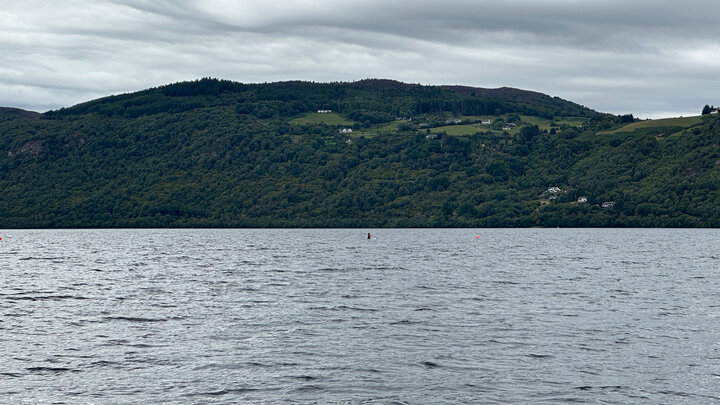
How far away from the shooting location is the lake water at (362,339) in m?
30.5

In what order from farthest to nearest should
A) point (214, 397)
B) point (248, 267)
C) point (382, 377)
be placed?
point (248, 267) < point (382, 377) < point (214, 397)

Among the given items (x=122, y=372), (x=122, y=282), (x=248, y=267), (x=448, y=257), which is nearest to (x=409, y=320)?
(x=122, y=372)

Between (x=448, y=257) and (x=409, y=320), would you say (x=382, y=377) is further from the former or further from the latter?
(x=448, y=257)

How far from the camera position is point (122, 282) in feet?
256

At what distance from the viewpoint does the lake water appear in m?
30.5

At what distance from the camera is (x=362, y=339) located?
4184cm

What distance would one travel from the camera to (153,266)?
10256 centimetres

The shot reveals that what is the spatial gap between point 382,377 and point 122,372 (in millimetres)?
11765

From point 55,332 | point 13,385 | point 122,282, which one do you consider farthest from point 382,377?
point 122,282

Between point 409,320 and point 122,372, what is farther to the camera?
point 409,320

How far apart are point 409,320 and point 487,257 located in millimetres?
73982

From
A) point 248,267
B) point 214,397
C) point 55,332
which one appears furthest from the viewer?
point 248,267

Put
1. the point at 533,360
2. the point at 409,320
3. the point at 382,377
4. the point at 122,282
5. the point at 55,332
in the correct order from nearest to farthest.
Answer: the point at 382,377
the point at 533,360
the point at 55,332
the point at 409,320
the point at 122,282

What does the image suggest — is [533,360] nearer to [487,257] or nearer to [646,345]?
[646,345]
